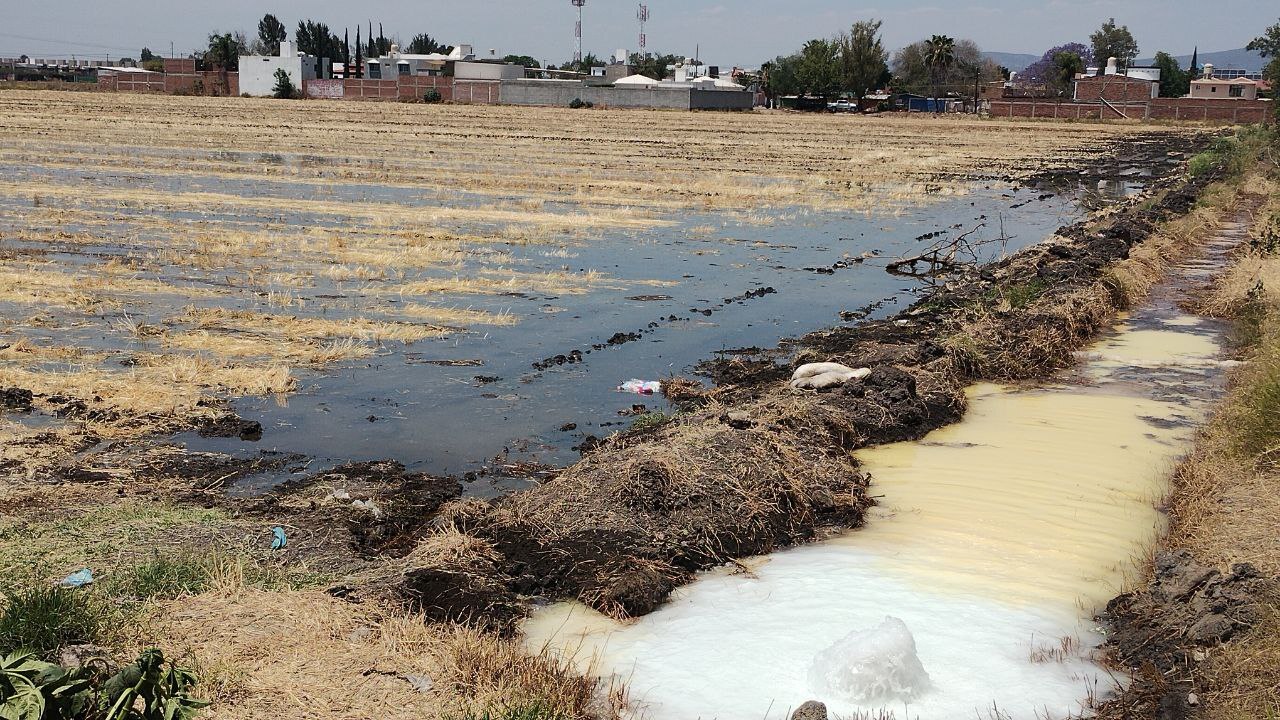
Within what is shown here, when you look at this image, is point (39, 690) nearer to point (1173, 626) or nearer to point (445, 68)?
point (1173, 626)

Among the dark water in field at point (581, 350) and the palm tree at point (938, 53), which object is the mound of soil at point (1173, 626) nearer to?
the dark water in field at point (581, 350)

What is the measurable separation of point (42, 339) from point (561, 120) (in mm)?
62722

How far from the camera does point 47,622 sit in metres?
5.18

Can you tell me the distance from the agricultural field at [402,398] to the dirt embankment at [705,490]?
0.09 feet

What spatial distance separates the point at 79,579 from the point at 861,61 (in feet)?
362

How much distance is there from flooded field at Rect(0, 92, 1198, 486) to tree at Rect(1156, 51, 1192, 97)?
100 m

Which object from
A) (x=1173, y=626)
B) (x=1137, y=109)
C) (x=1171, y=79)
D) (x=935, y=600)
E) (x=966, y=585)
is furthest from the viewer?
(x=1171, y=79)

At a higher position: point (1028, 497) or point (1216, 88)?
point (1216, 88)

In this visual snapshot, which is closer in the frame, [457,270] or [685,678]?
[685,678]

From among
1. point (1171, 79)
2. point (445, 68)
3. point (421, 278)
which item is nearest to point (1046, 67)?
point (1171, 79)

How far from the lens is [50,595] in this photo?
212 inches

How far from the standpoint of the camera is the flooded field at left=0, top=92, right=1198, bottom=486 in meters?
10.1

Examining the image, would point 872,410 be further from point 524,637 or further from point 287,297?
point 287,297

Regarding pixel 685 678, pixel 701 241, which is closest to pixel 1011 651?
pixel 685 678
